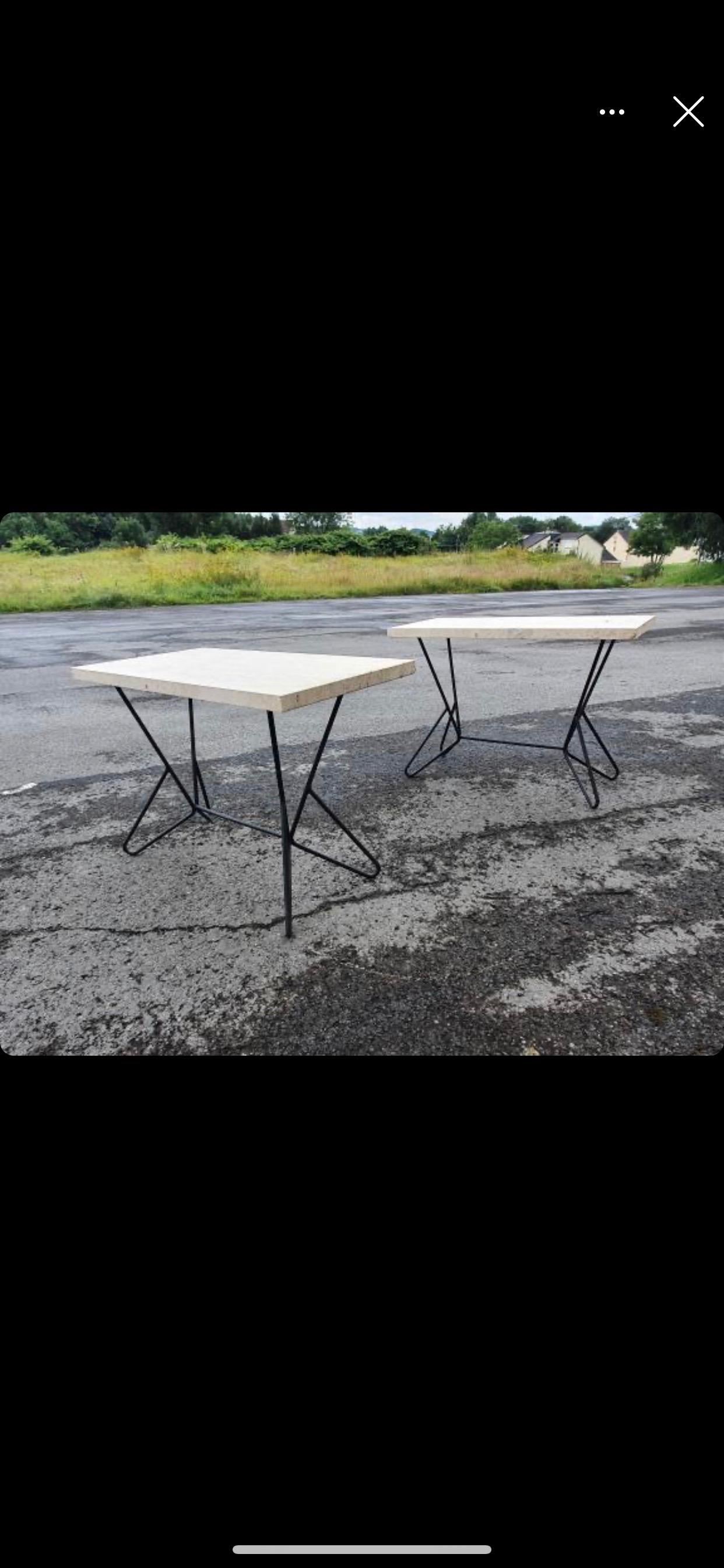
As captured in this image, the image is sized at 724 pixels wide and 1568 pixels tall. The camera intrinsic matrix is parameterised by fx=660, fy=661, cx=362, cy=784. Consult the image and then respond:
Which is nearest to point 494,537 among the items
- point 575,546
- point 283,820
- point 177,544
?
point 177,544

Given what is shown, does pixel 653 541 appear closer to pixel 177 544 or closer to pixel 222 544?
pixel 222 544

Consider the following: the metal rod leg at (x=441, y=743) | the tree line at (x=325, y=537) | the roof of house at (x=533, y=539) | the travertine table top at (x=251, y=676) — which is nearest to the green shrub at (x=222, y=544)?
the tree line at (x=325, y=537)

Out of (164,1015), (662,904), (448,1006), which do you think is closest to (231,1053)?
(164,1015)

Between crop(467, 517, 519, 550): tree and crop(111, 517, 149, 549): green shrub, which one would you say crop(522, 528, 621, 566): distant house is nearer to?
crop(467, 517, 519, 550): tree

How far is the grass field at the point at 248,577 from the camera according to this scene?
1273 cm

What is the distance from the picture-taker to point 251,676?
2156 millimetres

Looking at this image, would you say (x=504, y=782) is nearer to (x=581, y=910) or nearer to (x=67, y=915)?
(x=581, y=910)

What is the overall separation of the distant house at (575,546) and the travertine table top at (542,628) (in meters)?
14.4

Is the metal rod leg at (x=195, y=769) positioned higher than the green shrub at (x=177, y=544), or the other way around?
the green shrub at (x=177, y=544)

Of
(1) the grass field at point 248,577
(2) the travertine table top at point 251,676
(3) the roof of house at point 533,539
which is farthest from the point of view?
(3) the roof of house at point 533,539

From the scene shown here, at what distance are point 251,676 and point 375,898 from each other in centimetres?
89

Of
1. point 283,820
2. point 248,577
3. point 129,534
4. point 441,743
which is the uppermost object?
point 129,534

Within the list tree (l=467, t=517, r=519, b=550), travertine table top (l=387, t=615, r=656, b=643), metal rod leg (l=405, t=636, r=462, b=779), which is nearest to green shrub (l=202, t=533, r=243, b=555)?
tree (l=467, t=517, r=519, b=550)

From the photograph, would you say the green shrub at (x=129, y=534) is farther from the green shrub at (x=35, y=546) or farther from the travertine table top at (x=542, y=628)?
the travertine table top at (x=542, y=628)
